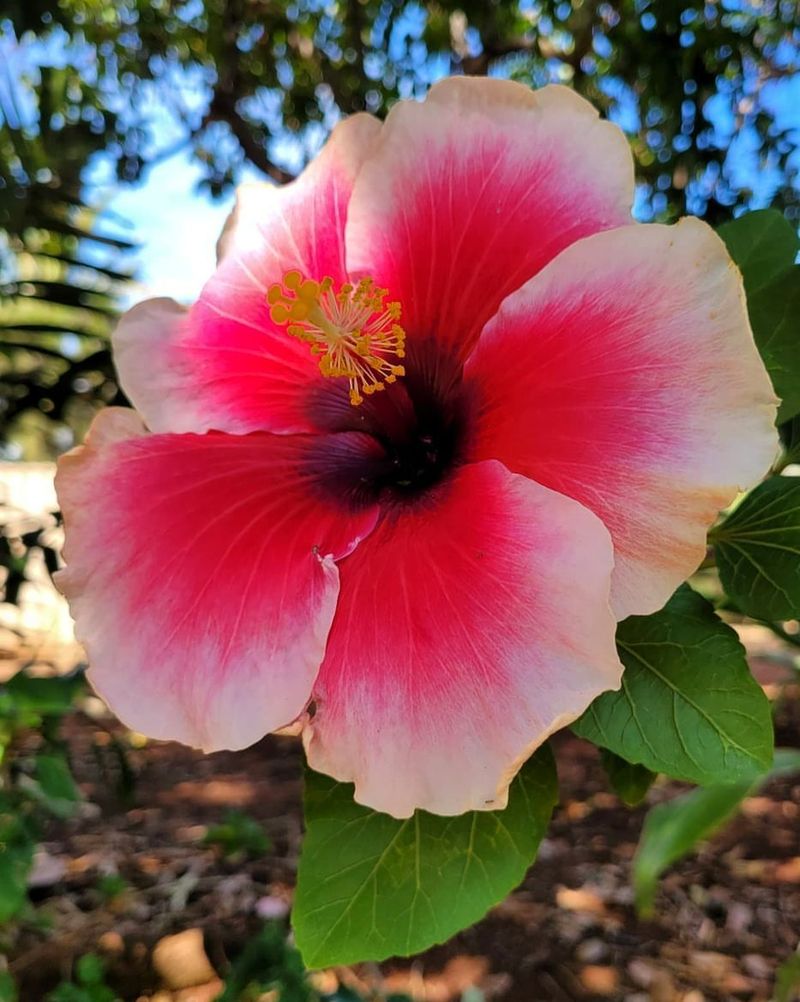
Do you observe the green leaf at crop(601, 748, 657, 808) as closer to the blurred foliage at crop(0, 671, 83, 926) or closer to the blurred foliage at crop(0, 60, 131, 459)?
the blurred foliage at crop(0, 671, 83, 926)

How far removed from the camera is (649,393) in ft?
1.40

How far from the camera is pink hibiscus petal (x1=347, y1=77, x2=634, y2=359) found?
18.6 inches

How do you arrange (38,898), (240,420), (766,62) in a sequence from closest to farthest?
(240,420) < (38,898) < (766,62)

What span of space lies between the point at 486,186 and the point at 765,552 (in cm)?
30

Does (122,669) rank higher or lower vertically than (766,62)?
lower

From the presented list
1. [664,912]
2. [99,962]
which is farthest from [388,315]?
[664,912]

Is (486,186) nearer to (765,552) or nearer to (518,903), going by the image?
(765,552)

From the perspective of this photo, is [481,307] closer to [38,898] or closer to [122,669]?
[122,669]

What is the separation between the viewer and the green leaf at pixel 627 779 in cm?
64

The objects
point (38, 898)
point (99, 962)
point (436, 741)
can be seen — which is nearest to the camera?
point (436, 741)

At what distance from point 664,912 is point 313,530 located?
2.16 meters

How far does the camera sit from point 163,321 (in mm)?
523

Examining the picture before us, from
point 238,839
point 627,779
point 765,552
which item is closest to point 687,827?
point 627,779

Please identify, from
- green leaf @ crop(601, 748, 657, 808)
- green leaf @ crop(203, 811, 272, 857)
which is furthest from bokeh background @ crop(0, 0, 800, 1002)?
green leaf @ crop(601, 748, 657, 808)
